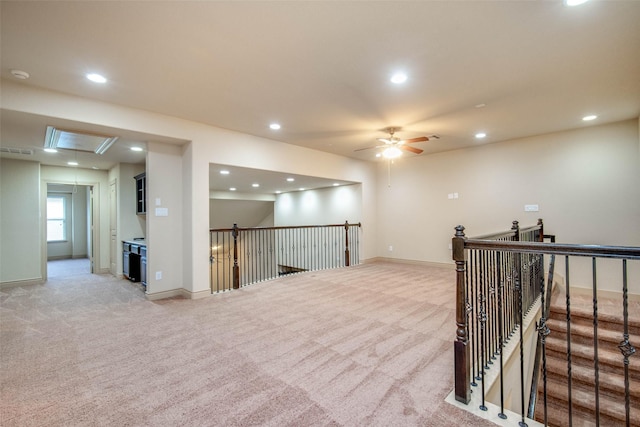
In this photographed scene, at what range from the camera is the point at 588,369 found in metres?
3.55

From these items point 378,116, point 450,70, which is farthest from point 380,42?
point 378,116

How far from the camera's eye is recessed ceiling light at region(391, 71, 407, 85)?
2971mm

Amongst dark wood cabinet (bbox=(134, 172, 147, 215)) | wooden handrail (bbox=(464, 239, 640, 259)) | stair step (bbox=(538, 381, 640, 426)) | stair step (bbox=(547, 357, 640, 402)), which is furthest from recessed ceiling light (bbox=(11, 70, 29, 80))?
stair step (bbox=(547, 357, 640, 402))

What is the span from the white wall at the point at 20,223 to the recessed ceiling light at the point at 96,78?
414cm

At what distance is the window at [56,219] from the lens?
9430 millimetres

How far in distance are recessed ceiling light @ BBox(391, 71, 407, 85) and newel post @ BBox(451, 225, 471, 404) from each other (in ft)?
6.16

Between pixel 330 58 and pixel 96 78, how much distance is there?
2472mm

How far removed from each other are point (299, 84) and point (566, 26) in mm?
2385

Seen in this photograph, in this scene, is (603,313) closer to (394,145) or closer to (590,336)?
(590,336)

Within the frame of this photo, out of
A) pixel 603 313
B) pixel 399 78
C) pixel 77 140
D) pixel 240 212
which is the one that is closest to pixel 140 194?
pixel 77 140

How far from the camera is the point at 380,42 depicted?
7.97ft

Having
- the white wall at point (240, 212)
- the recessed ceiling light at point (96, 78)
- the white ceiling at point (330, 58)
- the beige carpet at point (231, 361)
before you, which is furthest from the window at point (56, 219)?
the recessed ceiling light at point (96, 78)

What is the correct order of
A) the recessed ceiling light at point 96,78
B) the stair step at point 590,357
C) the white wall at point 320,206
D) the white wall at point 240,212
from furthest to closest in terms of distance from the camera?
the white wall at point 240,212, the white wall at point 320,206, the stair step at point 590,357, the recessed ceiling light at point 96,78

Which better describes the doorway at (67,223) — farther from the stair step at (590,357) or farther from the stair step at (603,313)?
the stair step at (603,313)
